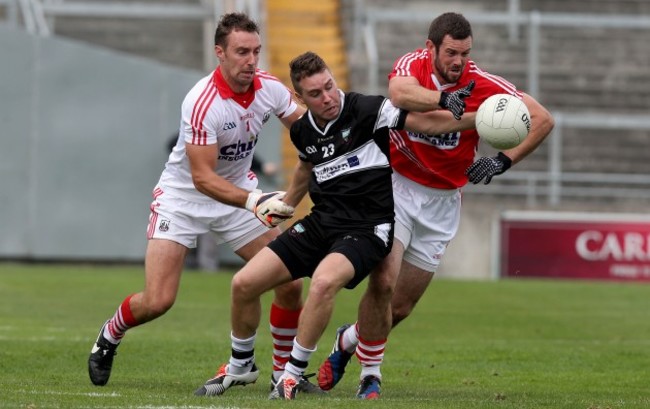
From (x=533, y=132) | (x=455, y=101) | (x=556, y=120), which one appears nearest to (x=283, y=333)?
(x=455, y=101)

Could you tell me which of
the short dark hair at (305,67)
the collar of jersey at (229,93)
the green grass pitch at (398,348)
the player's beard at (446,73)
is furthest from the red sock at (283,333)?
the player's beard at (446,73)

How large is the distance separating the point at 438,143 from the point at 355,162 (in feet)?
3.20

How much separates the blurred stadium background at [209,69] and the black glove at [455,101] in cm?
1391

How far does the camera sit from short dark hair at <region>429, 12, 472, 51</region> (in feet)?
31.8

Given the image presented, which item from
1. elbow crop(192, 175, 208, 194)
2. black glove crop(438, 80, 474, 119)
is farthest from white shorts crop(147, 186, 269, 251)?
black glove crop(438, 80, 474, 119)

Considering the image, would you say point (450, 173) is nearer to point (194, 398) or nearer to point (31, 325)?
point (194, 398)

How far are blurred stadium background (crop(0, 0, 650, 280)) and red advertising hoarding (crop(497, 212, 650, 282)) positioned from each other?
12 centimetres

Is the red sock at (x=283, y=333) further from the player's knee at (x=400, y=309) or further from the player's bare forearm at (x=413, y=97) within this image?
the player's bare forearm at (x=413, y=97)

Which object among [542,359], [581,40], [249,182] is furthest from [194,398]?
[581,40]

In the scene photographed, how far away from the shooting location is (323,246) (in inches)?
377

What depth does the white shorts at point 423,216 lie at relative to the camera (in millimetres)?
10391

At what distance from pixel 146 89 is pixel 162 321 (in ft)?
27.3

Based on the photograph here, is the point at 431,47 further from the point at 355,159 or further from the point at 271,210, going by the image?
the point at 271,210

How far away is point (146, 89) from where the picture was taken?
23.4 m
